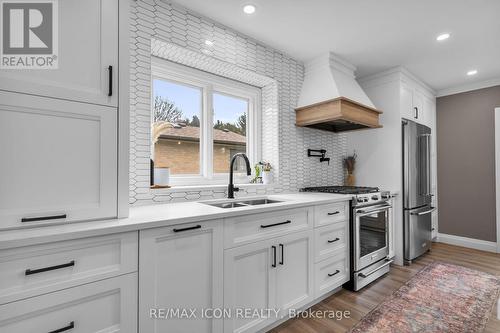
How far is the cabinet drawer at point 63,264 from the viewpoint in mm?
954

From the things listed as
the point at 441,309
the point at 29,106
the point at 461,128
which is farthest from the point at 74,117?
the point at 461,128

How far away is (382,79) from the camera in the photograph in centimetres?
337

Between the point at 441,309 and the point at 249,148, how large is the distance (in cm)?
228

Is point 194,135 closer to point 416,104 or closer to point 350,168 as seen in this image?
point 350,168

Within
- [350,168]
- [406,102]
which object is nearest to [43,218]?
[350,168]

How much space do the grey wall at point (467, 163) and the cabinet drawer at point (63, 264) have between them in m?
4.75

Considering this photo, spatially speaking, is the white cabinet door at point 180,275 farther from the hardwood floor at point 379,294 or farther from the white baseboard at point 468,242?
the white baseboard at point 468,242

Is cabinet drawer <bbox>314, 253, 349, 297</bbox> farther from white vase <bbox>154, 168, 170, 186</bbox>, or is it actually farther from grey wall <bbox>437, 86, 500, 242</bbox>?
grey wall <bbox>437, 86, 500, 242</bbox>

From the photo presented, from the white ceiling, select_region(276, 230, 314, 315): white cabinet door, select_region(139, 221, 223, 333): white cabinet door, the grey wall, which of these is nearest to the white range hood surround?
the white ceiling

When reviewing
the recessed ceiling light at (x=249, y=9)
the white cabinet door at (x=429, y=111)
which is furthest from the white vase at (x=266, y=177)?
the white cabinet door at (x=429, y=111)

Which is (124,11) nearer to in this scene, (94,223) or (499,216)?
(94,223)

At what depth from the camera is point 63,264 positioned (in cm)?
104

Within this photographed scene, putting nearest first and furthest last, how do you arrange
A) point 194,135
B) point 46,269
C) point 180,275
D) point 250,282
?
point 46,269 < point 180,275 < point 250,282 < point 194,135

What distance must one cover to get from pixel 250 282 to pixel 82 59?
1.60 meters
